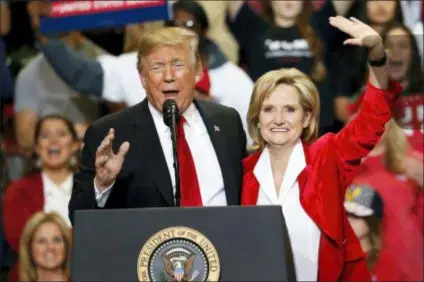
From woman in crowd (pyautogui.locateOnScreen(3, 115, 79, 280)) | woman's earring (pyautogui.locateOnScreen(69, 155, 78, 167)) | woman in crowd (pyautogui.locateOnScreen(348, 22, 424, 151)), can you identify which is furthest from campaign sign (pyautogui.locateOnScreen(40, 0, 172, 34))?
woman in crowd (pyautogui.locateOnScreen(348, 22, 424, 151))

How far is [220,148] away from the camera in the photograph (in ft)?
8.99

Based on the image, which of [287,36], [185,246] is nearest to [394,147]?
[287,36]

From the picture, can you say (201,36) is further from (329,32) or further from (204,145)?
(204,145)

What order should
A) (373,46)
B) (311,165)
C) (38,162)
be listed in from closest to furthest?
1. (373,46)
2. (311,165)
3. (38,162)

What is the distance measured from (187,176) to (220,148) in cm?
12

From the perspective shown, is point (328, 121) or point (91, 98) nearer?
point (328, 121)

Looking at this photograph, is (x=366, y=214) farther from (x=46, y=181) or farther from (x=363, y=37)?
(x=363, y=37)

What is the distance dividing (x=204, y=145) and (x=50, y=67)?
5.11 feet

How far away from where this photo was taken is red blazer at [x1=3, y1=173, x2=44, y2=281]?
3979 millimetres

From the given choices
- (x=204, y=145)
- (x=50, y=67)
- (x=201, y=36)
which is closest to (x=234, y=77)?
(x=201, y=36)

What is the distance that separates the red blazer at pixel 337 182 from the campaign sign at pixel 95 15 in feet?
5.14

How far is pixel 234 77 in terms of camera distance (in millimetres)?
3836

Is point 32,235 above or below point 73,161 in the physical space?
below

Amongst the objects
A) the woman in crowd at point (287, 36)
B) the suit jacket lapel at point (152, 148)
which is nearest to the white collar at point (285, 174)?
the suit jacket lapel at point (152, 148)
